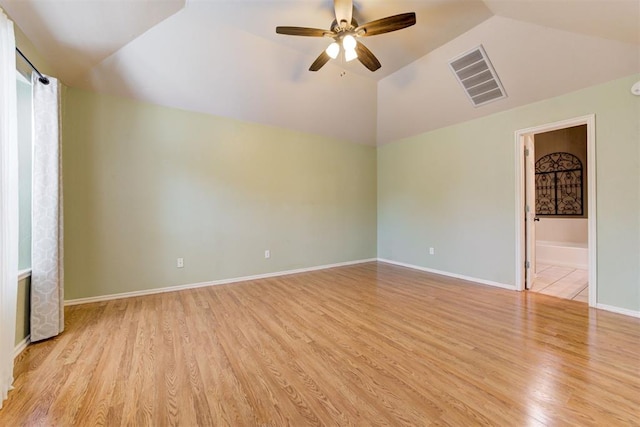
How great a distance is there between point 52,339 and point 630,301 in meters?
5.56

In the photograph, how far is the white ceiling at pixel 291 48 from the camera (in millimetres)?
2264

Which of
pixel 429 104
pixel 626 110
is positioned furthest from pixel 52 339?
Answer: pixel 626 110

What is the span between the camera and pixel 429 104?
4008 mm

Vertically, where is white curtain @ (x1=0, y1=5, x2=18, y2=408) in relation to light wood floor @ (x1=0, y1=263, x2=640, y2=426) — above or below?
above

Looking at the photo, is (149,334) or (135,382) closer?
(135,382)

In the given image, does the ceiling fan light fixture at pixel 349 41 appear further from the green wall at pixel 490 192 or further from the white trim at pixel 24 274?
the white trim at pixel 24 274

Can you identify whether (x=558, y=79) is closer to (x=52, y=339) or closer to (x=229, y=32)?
(x=229, y=32)

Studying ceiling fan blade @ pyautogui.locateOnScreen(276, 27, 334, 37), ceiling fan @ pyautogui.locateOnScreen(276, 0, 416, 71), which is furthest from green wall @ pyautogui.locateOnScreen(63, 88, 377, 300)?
ceiling fan @ pyautogui.locateOnScreen(276, 0, 416, 71)

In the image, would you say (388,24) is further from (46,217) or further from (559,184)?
(559,184)

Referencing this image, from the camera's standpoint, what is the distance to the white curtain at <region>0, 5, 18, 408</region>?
1.56 meters

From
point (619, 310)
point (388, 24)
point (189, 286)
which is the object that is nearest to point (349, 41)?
point (388, 24)

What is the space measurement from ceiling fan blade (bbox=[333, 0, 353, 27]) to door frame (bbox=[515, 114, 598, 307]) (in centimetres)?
282

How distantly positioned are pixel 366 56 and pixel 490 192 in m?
2.70

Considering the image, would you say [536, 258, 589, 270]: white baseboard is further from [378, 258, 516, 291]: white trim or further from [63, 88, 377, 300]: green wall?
[63, 88, 377, 300]: green wall
